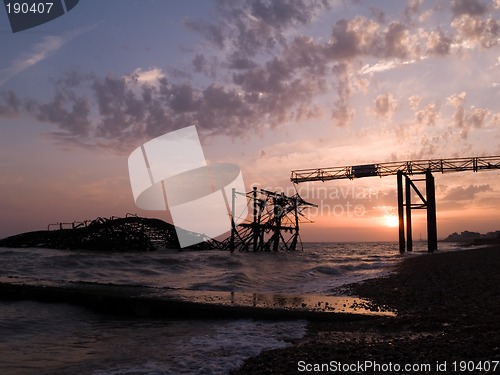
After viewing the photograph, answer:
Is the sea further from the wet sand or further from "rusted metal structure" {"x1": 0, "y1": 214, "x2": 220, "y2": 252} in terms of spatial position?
"rusted metal structure" {"x1": 0, "y1": 214, "x2": 220, "y2": 252}

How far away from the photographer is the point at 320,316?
933cm

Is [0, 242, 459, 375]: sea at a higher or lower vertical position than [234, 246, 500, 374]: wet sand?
lower

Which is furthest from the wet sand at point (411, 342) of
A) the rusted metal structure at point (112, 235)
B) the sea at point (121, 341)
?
the rusted metal structure at point (112, 235)

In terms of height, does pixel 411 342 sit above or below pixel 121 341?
above

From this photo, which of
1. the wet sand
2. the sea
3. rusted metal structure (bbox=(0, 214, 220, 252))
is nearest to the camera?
the wet sand

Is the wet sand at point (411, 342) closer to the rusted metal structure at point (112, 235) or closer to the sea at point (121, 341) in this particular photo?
the sea at point (121, 341)

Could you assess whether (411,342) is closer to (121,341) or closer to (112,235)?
(121,341)

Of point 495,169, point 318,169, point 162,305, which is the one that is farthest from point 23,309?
point 495,169

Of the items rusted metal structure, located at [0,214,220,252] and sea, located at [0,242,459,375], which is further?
rusted metal structure, located at [0,214,220,252]

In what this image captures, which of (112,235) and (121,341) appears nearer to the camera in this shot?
(121,341)

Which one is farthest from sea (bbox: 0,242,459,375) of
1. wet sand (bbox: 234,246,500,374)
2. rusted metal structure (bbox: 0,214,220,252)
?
rusted metal structure (bbox: 0,214,220,252)

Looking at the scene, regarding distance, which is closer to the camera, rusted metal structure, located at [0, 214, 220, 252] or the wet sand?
the wet sand

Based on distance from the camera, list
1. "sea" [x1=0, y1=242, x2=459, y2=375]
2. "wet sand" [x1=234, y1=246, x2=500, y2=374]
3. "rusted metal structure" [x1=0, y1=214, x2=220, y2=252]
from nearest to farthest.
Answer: "wet sand" [x1=234, y1=246, x2=500, y2=374] < "sea" [x1=0, y1=242, x2=459, y2=375] < "rusted metal structure" [x1=0, y1=214, x2=220, y2=252]

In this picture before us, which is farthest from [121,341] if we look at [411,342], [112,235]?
[112,235]
